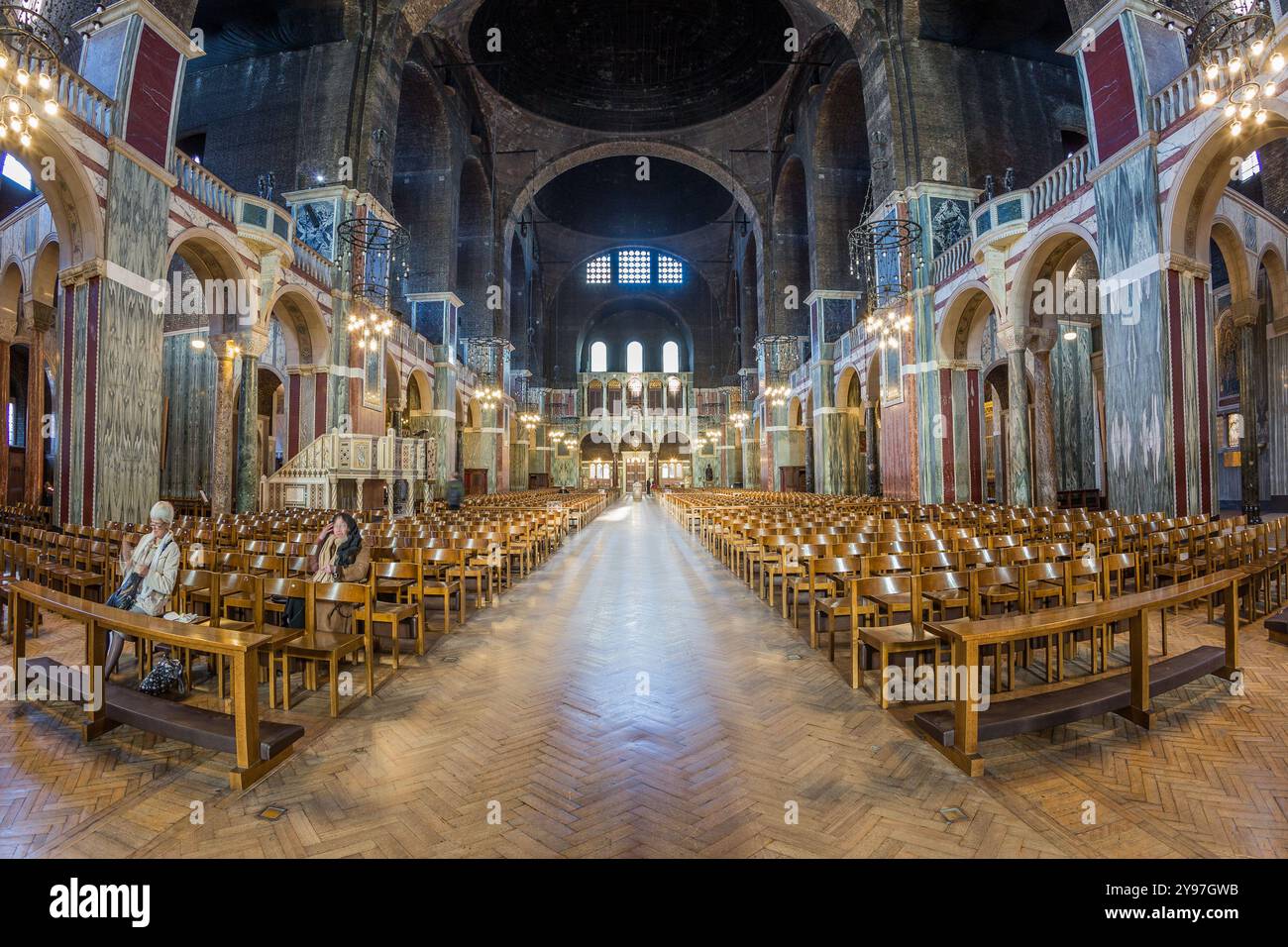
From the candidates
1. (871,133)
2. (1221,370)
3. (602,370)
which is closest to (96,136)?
(871,133)

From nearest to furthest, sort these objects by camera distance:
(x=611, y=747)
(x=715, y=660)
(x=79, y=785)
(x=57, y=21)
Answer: (x=79, y=785) < (x=611, y=747) < (x=715, y=660) < (x=57, y=21)

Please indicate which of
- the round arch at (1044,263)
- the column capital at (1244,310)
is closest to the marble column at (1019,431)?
the round arch at (1044,263)

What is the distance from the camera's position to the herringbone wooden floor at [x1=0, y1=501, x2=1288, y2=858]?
Answer: 2.11 meters

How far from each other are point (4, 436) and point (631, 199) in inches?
1311

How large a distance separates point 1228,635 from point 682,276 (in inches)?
1700

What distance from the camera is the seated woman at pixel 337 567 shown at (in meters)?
4.05

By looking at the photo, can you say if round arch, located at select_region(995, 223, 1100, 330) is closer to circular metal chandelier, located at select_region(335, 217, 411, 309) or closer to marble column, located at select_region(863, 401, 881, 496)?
marble column, located at select_region(863, 401, 881, 496)

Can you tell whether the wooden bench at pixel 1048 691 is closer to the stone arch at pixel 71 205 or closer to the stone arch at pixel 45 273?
the stone arch at pixel 71 205

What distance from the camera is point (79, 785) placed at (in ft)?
8.30

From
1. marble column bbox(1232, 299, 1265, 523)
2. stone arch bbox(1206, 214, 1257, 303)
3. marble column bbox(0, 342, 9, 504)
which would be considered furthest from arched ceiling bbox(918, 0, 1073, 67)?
marble column bbox(0, 342, 9, 504)

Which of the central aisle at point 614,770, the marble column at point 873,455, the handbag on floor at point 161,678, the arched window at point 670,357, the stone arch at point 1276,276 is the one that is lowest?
the central aisle at point 614,770

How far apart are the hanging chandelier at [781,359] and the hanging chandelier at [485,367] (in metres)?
12.6

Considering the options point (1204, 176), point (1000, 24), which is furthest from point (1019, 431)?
point (1000, 24)
